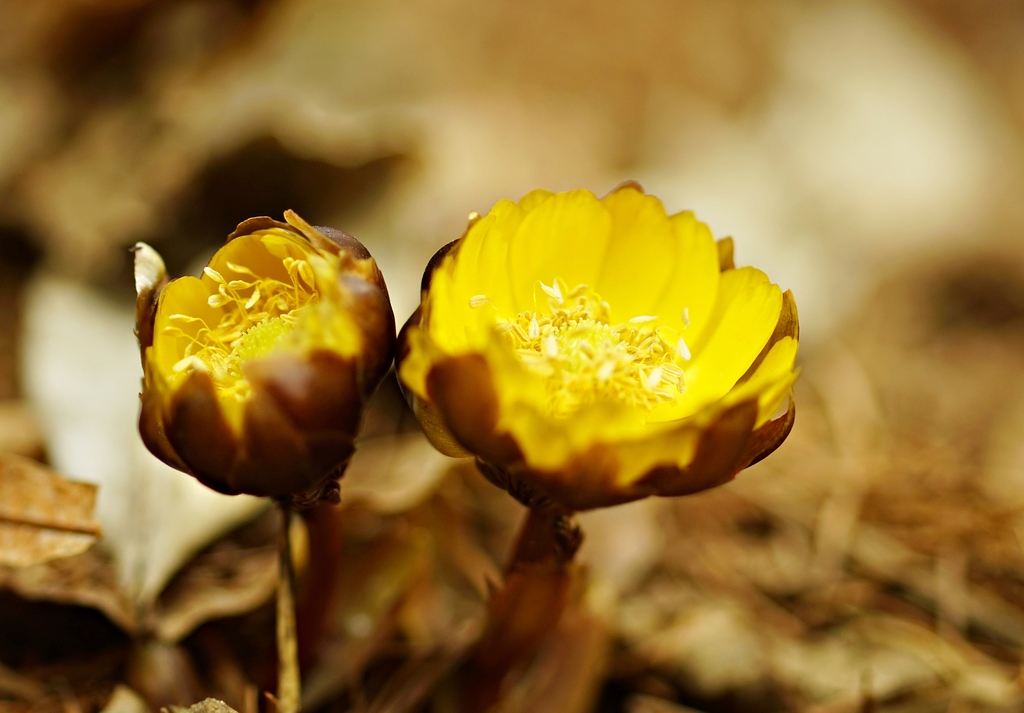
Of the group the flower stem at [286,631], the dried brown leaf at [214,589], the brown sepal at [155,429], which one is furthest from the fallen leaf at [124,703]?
the brown sepal at [155,429]

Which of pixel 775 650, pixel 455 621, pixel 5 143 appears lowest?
pixel 455 621

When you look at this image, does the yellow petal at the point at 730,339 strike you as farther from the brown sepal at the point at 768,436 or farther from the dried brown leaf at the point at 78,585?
the dried brown leaf at the point at 78,585

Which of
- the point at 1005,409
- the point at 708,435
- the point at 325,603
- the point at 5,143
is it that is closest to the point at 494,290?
the point at 708,435

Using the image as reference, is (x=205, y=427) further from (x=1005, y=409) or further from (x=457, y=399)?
(x=1005, y=409)

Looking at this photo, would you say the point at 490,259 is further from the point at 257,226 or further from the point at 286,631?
the point at 286,631

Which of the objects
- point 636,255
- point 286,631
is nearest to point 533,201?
point 636,255
